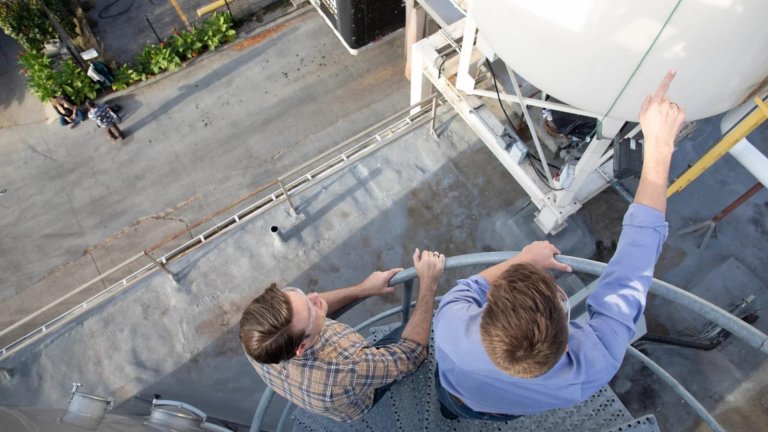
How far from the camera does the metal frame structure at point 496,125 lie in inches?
274

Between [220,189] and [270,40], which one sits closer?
[220,189]

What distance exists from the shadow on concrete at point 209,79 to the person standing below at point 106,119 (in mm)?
480

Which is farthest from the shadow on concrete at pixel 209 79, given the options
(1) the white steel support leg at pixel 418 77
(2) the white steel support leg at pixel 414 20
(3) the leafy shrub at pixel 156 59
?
(1) the white steel support leg at pixel 418 77

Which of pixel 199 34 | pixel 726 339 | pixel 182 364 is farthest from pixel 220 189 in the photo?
pixel 726 339

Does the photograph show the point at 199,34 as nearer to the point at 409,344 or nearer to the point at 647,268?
the point at 409,344

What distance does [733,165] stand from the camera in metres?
9.55

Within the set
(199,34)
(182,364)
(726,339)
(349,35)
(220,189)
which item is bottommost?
(220,189)

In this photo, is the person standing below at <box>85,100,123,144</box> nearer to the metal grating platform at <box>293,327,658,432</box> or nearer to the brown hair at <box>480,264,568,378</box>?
the metal grating platform at <box>293,327,658,432</box>

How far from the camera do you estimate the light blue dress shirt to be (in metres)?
3.06

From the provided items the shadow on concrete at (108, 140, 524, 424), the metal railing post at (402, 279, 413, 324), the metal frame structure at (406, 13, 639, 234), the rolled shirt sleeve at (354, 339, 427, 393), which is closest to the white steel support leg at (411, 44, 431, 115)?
the metal frame structure at (406, 13, 639, 234)

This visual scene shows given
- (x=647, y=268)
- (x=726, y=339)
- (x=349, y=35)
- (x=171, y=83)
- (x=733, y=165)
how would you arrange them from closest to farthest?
(x=647, y=268)
(x=726, y=339)
(x=733, y=165)
(x=349, y=35)
(x=171, y=83)

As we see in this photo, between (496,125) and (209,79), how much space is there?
11042 millimetres

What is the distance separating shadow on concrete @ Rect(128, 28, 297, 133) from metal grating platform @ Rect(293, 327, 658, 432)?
1267 centimetres

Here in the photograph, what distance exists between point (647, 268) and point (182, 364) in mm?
7587
